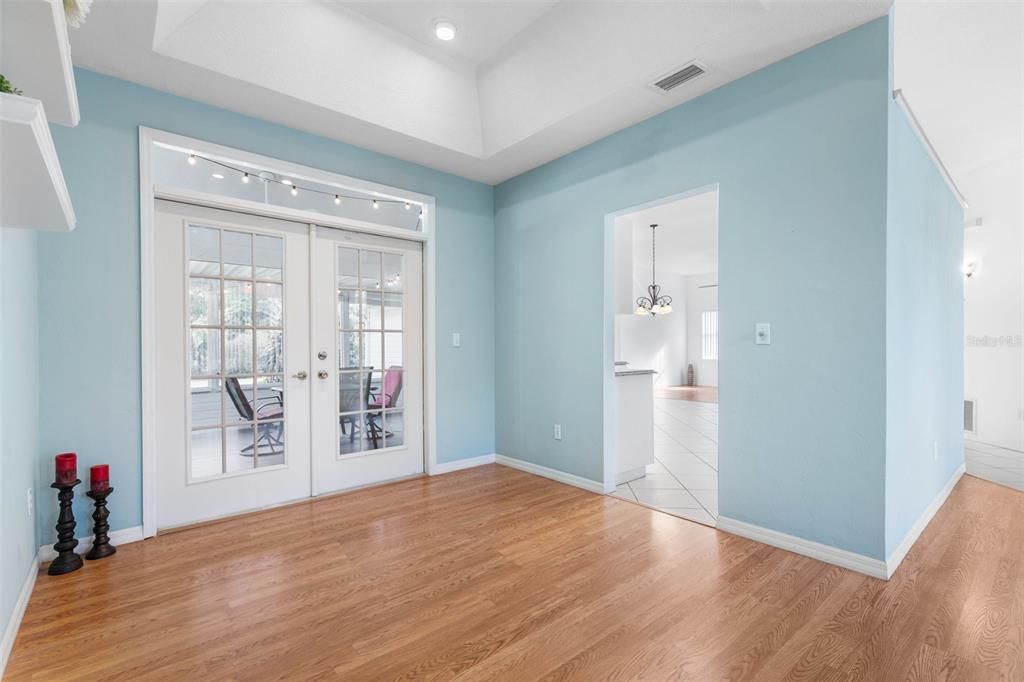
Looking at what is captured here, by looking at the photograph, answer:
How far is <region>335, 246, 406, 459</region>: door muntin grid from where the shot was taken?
149 inches

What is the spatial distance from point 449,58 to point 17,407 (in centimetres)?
321

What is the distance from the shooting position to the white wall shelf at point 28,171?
3.16 ft

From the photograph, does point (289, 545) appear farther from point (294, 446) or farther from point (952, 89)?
point (952, 89)

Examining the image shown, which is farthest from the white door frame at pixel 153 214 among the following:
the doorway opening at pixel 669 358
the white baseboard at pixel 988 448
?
the white baseboard at pixel 988 448

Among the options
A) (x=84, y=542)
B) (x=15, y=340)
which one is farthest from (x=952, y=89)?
Answer: (x=84, y=542)

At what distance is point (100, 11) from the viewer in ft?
Answer: 7.42

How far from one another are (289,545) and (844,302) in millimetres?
3343

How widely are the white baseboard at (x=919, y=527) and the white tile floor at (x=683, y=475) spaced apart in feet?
2.98

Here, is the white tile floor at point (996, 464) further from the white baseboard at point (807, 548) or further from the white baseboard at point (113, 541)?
the white baseboard at point (113, 541)

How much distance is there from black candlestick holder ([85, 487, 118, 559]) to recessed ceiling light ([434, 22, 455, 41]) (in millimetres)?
3377

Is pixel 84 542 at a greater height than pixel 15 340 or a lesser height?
lesser

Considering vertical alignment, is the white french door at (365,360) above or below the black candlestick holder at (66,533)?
above

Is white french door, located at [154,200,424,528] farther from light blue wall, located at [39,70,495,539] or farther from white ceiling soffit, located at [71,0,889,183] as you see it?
white ceiling soffit, located at [71,0,889,183]

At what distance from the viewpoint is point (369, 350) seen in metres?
3.94
